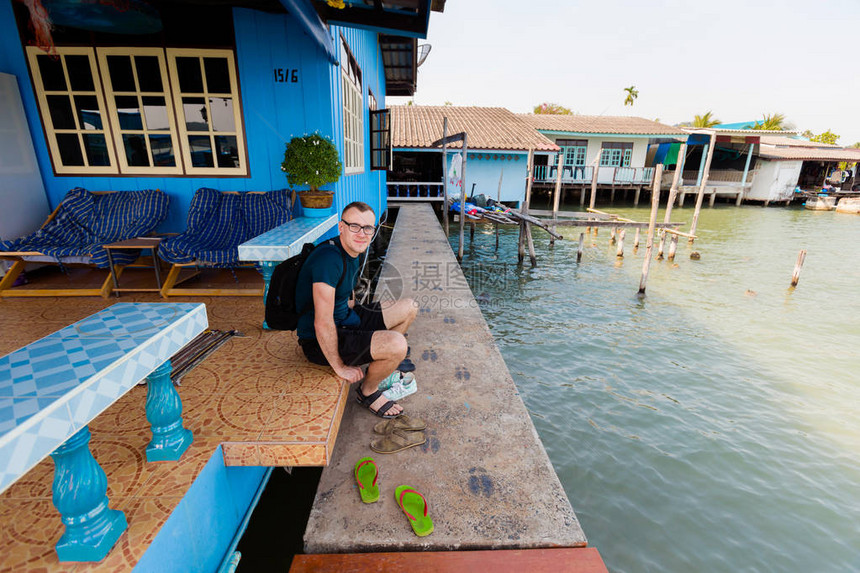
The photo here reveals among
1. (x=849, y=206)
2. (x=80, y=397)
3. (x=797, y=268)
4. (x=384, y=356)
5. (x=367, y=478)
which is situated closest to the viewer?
(x=80, y=397)

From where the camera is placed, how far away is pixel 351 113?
7.01 metres

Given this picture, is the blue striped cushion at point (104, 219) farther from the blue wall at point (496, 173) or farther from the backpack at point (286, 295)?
the blue wall at point (496, 173)

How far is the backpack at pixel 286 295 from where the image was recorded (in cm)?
255

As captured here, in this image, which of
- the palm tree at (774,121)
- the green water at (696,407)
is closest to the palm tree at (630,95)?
the palm tree at (774,121)

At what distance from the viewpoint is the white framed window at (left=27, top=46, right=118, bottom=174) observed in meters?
4.54

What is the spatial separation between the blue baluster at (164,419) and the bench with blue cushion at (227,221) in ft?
9.06

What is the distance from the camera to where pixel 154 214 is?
4785mm

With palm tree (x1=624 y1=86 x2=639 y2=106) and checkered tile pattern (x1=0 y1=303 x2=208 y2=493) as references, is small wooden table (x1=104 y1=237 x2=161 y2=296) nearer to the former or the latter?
checkered tile pattern (x1=0 y1=303 x2=208 y2=493)

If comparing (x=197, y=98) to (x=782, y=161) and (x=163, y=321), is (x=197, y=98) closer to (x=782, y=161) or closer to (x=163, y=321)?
(x=163, y=321)

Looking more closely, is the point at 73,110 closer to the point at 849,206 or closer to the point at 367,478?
the point at 367,478

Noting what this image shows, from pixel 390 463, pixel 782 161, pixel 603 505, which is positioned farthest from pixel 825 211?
pixel 390 463

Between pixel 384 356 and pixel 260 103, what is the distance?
12.9 feet

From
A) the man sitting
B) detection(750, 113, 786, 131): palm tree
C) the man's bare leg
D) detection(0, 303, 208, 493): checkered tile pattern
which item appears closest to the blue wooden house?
the man sitting

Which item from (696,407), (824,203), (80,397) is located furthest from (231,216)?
(824,203)
